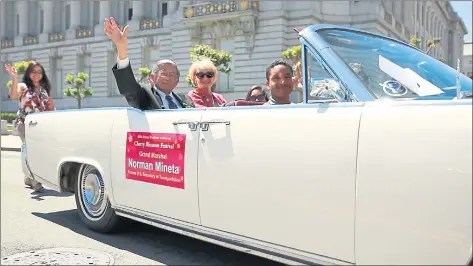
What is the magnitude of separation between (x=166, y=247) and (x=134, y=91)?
1418mm

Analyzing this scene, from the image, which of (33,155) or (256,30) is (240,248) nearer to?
(33,155)

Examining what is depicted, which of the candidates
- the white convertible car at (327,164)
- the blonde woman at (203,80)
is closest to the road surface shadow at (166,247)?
the white convertible car at (327,164)

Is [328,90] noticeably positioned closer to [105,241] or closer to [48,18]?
[105,241]

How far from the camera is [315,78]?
2.96m

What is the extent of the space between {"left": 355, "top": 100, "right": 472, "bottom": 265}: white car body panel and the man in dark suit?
2.14 meters

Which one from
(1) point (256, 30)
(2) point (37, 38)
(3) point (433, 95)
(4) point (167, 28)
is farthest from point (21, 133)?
(2) point (37, 38)

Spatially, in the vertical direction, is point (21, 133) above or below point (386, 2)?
below

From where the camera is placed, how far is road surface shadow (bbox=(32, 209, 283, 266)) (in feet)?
11.9

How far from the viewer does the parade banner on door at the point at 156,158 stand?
3424mm

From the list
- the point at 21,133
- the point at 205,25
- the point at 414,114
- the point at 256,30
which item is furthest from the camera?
the point at 205,25

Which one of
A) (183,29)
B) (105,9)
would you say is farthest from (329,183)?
(105,9)

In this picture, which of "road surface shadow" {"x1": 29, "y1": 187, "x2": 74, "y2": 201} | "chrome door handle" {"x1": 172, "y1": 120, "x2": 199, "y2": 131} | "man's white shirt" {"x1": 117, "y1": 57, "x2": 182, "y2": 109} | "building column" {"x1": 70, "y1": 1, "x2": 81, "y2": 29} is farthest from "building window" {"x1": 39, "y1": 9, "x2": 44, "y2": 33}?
"chrome door handle" {"x1": 172, "y1": 120, "x2": 199, "y2": 131}

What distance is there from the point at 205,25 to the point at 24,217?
31.2m

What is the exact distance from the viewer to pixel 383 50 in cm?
308
